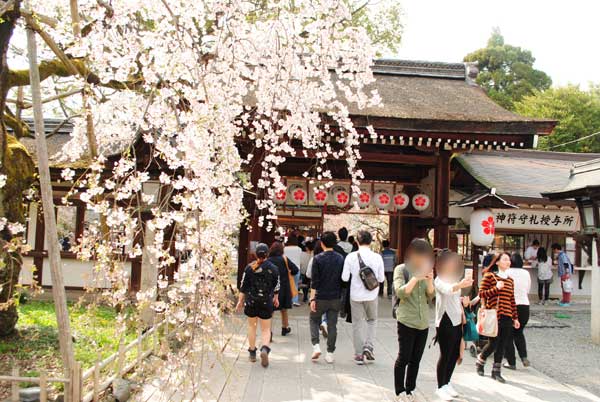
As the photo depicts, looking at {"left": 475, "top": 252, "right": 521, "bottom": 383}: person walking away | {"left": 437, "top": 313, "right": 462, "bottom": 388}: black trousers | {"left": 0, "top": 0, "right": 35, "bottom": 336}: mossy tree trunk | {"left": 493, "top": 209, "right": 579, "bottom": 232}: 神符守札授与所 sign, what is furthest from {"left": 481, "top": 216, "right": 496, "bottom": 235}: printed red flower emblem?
{"left": 0, "top": 0, "right": 35, "bottom": 336}: mossy tree trunk

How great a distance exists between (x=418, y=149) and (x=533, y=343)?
5020 mm

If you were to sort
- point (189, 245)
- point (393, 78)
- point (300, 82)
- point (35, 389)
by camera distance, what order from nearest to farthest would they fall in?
point (189, 245)
point (35, 389)
point (300, 82)
point (393, 78)

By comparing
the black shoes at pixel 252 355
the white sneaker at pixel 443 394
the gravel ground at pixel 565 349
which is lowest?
the gravel ground at pixel 565 349

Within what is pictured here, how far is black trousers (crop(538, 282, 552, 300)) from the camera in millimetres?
13539

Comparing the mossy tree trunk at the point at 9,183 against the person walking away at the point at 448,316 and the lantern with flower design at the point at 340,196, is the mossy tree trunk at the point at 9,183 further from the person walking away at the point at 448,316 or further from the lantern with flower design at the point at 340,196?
the lantern with flower design at the point at 340,196

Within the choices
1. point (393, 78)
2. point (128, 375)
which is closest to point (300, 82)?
point (128, 375)

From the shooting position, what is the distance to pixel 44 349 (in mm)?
7125

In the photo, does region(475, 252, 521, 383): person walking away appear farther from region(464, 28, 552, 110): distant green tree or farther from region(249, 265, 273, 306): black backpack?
region(464, 28, 552, 110): distant green tree

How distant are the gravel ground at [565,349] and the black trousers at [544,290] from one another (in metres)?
1.37

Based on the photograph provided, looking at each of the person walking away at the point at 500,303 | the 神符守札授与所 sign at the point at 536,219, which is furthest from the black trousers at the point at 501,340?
the 神符守札授与所 sign at the point at 536,219

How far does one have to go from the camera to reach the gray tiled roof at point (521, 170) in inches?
509

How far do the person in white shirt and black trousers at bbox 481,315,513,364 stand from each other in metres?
1.51

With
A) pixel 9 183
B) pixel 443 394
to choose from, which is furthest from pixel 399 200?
pixel 9 183

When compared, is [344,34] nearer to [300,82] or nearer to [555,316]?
[300,82]
